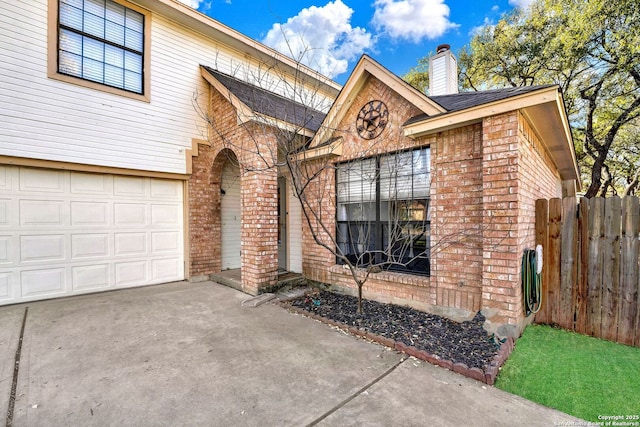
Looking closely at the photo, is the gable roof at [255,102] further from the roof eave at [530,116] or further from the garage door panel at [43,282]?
the garage door panel at [43,282]

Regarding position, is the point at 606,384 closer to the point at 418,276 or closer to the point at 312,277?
the point at 418,276

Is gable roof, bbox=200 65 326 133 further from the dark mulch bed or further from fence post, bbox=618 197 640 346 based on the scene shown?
fence post, bbox=618 197 640 346

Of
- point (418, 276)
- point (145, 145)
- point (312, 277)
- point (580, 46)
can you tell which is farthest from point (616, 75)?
point (145, 145)

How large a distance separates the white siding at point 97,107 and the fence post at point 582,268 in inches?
306

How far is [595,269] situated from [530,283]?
947mm

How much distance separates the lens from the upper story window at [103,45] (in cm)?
551

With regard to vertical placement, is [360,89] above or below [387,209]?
above

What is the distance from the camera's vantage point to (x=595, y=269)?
392 cm

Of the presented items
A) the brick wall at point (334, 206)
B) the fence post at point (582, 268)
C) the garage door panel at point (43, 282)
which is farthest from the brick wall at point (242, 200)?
the fence post at point (582, 268)

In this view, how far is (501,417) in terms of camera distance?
230 cm

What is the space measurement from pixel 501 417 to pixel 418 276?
2456 mm

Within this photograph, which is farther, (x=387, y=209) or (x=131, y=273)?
(x=131, y=273)

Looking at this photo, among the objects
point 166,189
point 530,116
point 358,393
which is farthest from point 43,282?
point 530,116

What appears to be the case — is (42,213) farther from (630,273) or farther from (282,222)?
(630,273)
